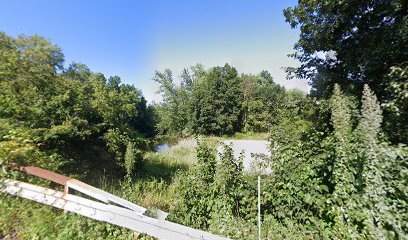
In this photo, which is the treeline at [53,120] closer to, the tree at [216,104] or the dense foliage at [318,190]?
the dense foliage at [318,190]

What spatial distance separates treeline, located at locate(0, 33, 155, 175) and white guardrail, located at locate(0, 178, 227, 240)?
0.81m

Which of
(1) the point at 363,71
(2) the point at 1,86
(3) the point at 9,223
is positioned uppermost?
(1) the point at 363,71

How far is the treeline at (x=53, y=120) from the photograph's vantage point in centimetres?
322

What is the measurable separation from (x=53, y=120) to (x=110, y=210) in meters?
2.96

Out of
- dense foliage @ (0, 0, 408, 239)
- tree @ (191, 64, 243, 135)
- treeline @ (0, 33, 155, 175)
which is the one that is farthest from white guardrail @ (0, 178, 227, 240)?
tree @ (191, 64, 243, 135)

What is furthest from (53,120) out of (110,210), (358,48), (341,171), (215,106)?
(215,106)

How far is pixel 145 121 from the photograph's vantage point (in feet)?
125

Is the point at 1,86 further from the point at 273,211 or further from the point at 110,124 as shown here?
the point at 273,211

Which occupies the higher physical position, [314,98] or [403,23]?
[403,23]

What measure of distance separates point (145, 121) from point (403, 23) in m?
37.9

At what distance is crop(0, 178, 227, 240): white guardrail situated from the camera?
2109 millimetres

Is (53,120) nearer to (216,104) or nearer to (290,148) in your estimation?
(290,148)

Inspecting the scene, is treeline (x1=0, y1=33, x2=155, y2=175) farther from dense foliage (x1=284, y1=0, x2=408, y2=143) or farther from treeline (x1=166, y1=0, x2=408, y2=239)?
dense foliage (x1=284, y1=0, x2=408, y2=143)

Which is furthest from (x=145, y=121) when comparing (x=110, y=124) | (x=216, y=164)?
(x=216, y=164)
